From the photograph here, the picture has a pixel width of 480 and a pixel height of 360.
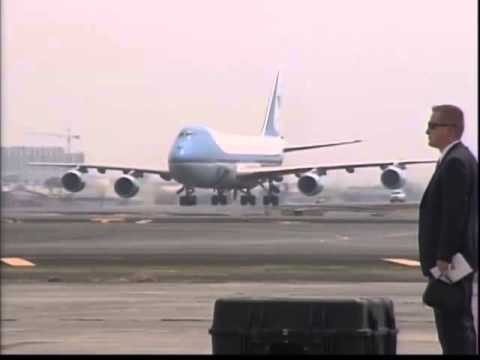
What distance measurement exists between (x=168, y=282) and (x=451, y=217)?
316 inches

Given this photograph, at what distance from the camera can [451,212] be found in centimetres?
652

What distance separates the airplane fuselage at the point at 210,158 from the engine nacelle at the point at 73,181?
4096 mm

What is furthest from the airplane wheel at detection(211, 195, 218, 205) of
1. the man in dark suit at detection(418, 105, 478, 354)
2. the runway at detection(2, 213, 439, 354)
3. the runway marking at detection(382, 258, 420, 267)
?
the man in dark suit at detection(418, 105, 478, 354)

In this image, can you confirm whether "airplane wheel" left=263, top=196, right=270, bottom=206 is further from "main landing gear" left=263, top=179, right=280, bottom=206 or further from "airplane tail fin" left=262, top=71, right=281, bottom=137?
"airplane tail fin" left=262, top=71, right=281, bottom=137

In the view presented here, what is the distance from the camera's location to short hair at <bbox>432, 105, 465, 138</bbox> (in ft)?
22.0

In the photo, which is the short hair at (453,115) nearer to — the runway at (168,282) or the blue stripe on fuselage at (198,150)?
the runway at (168,282)

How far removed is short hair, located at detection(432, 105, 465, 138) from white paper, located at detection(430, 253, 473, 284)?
63cm

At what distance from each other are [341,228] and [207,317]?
777 inches

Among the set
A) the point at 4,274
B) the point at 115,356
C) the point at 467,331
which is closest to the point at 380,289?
the point at 4,274

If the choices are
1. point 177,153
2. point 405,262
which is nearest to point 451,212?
point 405,262

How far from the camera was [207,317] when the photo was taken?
1073 centimetres

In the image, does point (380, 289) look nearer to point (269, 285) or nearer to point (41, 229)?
point (269, 285)

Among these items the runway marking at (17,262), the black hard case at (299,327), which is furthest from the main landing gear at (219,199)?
the black hard case at (299,327)

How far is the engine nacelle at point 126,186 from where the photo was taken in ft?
171
